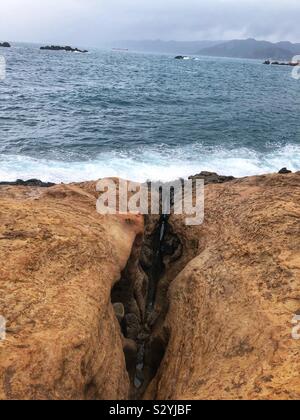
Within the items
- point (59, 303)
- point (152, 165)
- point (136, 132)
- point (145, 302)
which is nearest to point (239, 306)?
point (59, 303)

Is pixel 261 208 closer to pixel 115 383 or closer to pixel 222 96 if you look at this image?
pixel 115 383

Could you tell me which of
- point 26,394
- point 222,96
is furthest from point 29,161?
A: point 222,96

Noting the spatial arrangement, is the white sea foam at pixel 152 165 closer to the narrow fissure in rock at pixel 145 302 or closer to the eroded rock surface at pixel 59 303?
the narrow fissure in rock at pixel 145 302

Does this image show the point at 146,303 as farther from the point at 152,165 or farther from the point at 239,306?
the point at 152,165

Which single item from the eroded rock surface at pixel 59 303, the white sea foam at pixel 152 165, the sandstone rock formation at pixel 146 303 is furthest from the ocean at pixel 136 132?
the eroded rock surface at pixel 59 303

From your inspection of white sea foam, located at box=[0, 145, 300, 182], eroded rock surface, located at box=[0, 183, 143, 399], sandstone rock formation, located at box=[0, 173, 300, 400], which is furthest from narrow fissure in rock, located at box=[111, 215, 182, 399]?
white sea foam, located at box=[0, 145, 300, 182]

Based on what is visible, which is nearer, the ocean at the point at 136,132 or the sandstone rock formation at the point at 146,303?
the sandstone rock formation at the point at 146,303
